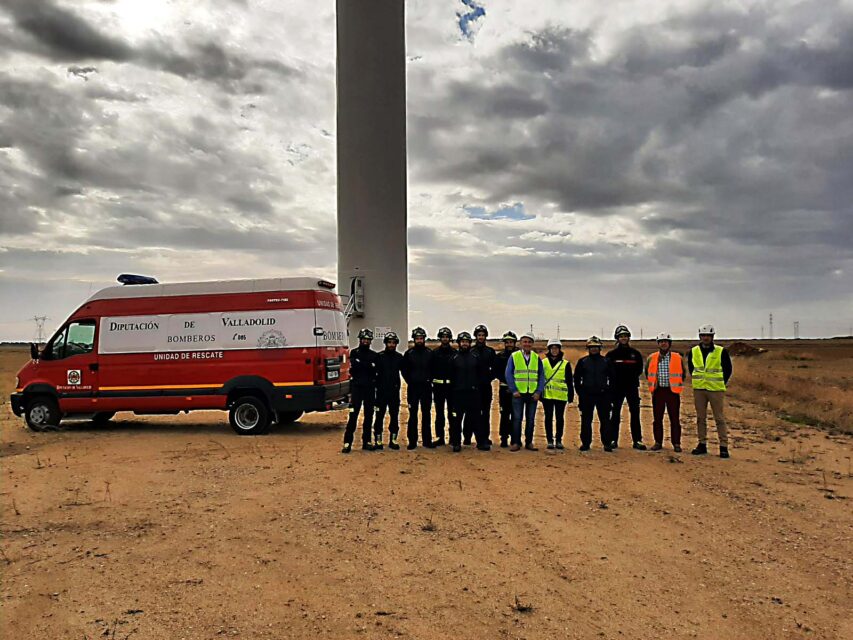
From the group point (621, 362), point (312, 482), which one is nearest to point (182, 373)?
point (312, 482)

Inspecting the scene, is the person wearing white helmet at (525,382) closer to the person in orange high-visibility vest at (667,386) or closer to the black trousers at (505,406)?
the black trousers at (505,406)

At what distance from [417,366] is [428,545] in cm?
505

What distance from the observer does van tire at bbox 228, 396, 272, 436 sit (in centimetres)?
1310

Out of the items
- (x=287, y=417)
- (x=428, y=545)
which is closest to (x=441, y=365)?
(x=287, y=417)

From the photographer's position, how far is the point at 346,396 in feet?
45.3

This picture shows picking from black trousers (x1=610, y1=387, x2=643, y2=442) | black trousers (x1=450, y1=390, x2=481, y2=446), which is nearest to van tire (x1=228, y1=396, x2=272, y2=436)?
black trousers (x1=450, y1=390, x2=481, y2=446)

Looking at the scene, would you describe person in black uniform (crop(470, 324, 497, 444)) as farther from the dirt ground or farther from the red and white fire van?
the red and white fire van

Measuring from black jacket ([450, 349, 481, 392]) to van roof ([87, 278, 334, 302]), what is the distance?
3.57m

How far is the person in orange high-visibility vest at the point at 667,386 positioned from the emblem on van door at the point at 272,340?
667cm

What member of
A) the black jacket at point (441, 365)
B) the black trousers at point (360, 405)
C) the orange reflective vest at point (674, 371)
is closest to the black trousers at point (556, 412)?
the orange reflective vest at point (674, 371)

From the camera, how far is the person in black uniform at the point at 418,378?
11.3 meters

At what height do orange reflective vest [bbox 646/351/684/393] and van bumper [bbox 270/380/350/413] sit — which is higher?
orange reflective vest [bbox 646/351/684/393]

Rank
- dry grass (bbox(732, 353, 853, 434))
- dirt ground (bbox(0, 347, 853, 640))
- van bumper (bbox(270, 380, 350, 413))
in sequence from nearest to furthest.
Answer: dirt ground (bbox(0, 347, 853, 640))
van bumper (bbox(270, 380, 350, 413))
dry grass (bbox(732, 353, 853, 434))

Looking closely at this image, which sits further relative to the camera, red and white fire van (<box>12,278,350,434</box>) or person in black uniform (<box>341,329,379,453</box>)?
red and white fire van (<box>12,278,350,434</box>)
